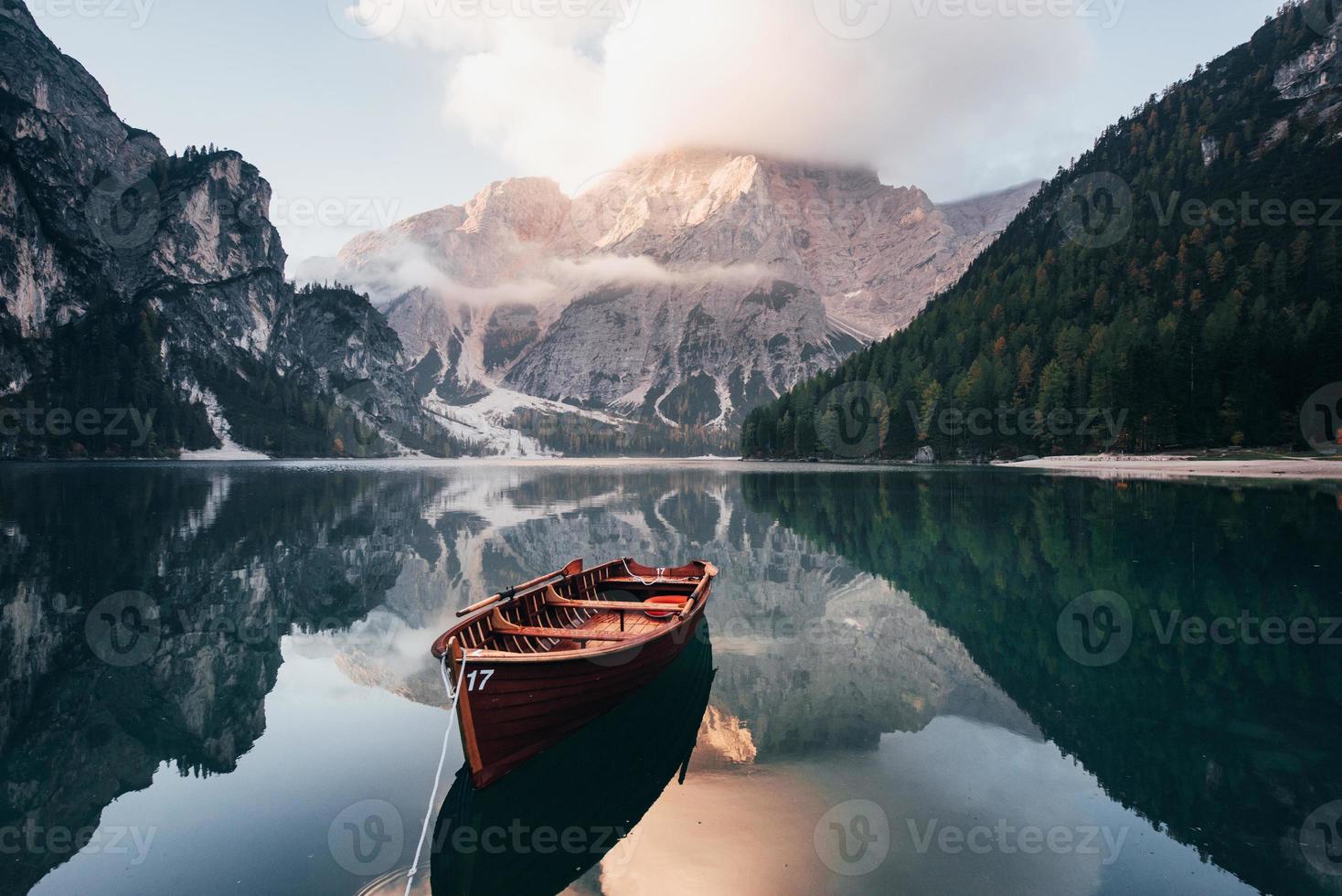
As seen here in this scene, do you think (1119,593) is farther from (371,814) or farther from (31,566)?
(31,566)

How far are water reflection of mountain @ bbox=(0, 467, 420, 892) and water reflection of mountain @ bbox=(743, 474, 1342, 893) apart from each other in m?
17.6

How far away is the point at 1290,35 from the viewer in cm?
17300

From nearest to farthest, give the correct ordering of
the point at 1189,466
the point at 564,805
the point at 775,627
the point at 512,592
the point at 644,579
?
1. the point at 564,805
2. the point at 512,592
3. the point at 644,579
4. the point at 775,627
5. the point at 1189,466

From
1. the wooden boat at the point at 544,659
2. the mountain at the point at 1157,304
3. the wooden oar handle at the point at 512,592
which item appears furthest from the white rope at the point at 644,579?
the mountain at the point at 1157,304

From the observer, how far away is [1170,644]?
1869 cm

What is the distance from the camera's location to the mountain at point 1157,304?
92.3 meters

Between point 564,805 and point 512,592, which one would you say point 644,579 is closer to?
point 512,592

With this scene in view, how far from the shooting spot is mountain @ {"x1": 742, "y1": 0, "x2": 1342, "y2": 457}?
9231 centimetres

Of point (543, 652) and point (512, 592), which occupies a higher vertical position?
point (512, 592)

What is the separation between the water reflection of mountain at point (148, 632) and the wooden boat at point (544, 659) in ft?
19.1

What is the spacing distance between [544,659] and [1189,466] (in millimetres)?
105413

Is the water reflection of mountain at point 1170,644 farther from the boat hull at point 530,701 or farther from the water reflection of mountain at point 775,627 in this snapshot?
the boat hull at point 530,701

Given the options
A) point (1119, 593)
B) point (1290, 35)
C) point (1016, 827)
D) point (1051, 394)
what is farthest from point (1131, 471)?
point (1290, 35)

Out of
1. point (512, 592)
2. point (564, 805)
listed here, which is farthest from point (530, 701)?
point (512, 592)
